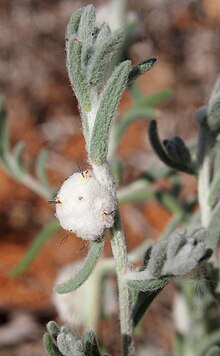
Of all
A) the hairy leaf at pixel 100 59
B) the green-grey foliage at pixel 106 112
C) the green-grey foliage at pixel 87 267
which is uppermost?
the hairy leaf at pixel 100 59

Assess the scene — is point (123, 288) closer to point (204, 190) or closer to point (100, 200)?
point (100, 200)

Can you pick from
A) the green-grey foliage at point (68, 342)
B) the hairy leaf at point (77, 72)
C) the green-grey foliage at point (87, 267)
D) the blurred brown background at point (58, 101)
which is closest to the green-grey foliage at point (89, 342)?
the green-grey foliage at point (68, 342)

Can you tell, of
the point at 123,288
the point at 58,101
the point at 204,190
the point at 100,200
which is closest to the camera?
the point at 100,200

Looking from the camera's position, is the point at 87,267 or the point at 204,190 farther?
the point at 204,190

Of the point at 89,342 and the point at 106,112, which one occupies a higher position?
the point at 106,112

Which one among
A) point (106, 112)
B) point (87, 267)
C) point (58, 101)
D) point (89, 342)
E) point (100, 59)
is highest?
point (58, 101)

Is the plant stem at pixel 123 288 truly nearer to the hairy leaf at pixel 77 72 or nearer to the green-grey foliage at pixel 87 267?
the green-grey foliage at pixel 87 267

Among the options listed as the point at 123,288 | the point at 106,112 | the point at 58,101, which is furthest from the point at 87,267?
the point at 58,101
